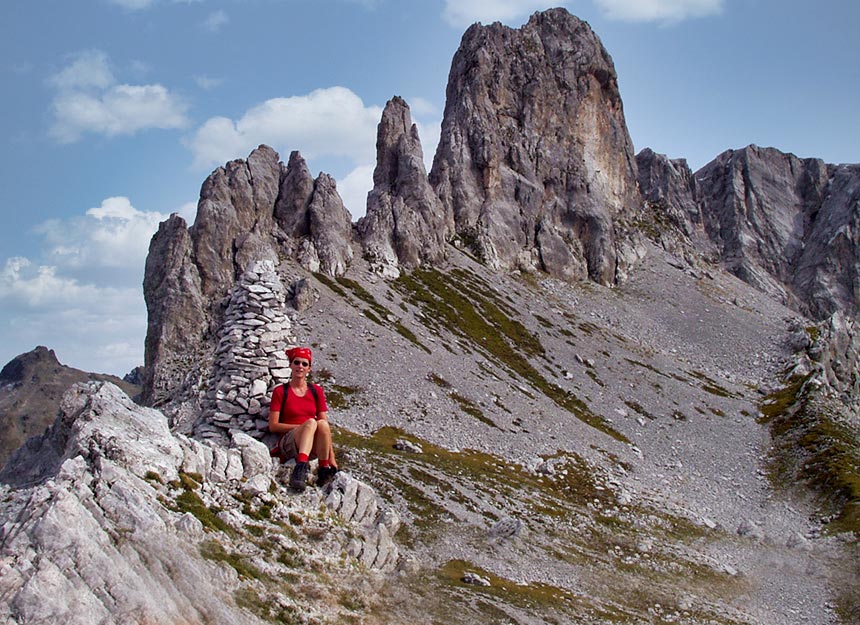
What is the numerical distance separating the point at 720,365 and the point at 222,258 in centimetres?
7276

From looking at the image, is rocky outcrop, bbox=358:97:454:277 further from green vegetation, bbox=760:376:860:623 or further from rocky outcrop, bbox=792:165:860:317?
rocky outcrop, bbox=792:165:860:317

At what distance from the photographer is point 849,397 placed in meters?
95.4

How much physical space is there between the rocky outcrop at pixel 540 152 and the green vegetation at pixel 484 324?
1916 centimetres

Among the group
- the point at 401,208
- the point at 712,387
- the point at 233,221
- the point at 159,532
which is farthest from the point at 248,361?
the point at 401,208

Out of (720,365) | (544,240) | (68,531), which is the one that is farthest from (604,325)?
(68,531)

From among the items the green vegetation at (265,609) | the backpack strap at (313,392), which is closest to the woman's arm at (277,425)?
the backpack strap at (313,392)

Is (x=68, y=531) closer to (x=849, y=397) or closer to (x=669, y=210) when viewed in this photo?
(x=849, y=397)

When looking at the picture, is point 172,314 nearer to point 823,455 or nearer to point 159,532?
point 823,455

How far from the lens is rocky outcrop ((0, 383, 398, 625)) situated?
11117 mm

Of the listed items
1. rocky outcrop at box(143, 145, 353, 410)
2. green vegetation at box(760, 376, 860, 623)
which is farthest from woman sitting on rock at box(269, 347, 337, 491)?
rocky outcrop at box(143, 145, 353, 410)

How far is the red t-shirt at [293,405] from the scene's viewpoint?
1969 centimetres

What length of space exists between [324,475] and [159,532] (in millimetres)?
6309

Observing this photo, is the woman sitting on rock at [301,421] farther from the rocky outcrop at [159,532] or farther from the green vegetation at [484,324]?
the green vegetation at [484,324]

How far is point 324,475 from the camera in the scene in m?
19.0
